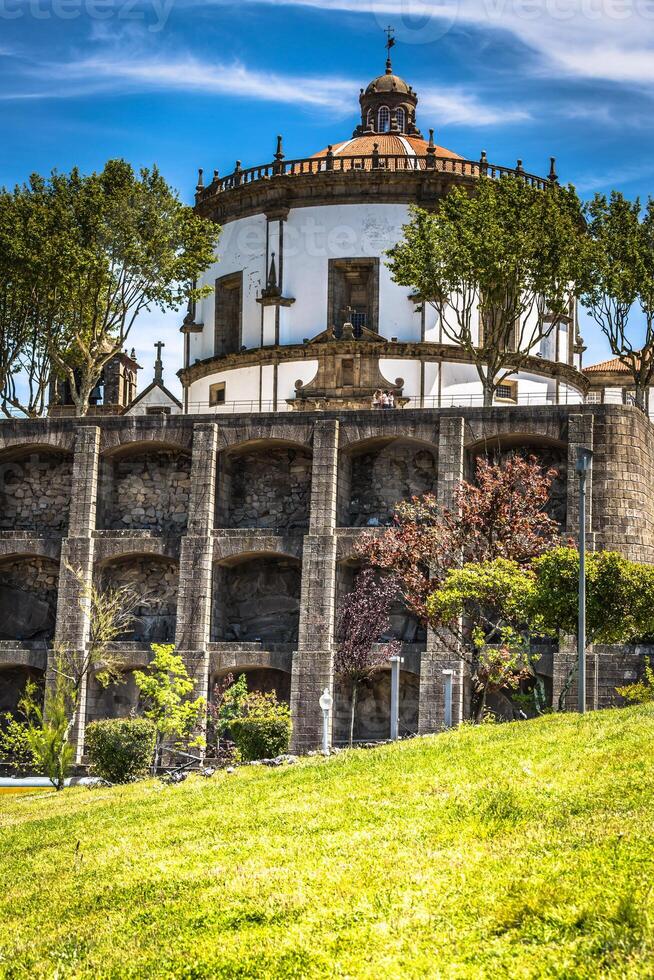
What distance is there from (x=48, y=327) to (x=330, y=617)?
52.3 feet

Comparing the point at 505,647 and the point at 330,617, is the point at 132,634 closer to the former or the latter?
the point at 330,617

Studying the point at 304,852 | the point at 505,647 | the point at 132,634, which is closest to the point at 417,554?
the point at 505,647

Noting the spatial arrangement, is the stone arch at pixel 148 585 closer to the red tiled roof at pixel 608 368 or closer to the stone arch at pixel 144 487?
the stone arch at pixel 144 487

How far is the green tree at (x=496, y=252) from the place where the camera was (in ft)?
158

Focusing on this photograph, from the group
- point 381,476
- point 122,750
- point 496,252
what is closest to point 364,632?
point 381,476

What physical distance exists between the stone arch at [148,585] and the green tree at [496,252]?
1328 centimetres

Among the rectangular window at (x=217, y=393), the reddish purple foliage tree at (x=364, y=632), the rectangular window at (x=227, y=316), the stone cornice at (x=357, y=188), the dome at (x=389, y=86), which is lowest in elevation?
the reddish purple foliage tree at (x=364, y=632)

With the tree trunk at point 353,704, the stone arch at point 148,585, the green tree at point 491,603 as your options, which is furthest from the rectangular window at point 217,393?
the green tree at point 491,603

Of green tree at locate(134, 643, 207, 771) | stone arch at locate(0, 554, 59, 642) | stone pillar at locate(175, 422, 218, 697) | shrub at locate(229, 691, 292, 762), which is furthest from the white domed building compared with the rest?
shrub at locate(229, 691, 292, 762)

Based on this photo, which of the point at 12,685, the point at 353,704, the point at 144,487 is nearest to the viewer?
the point at 353,704

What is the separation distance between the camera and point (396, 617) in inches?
1809

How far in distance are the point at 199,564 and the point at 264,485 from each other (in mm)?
4470

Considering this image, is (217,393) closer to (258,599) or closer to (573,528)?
(258,599)

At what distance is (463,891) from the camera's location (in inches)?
547
